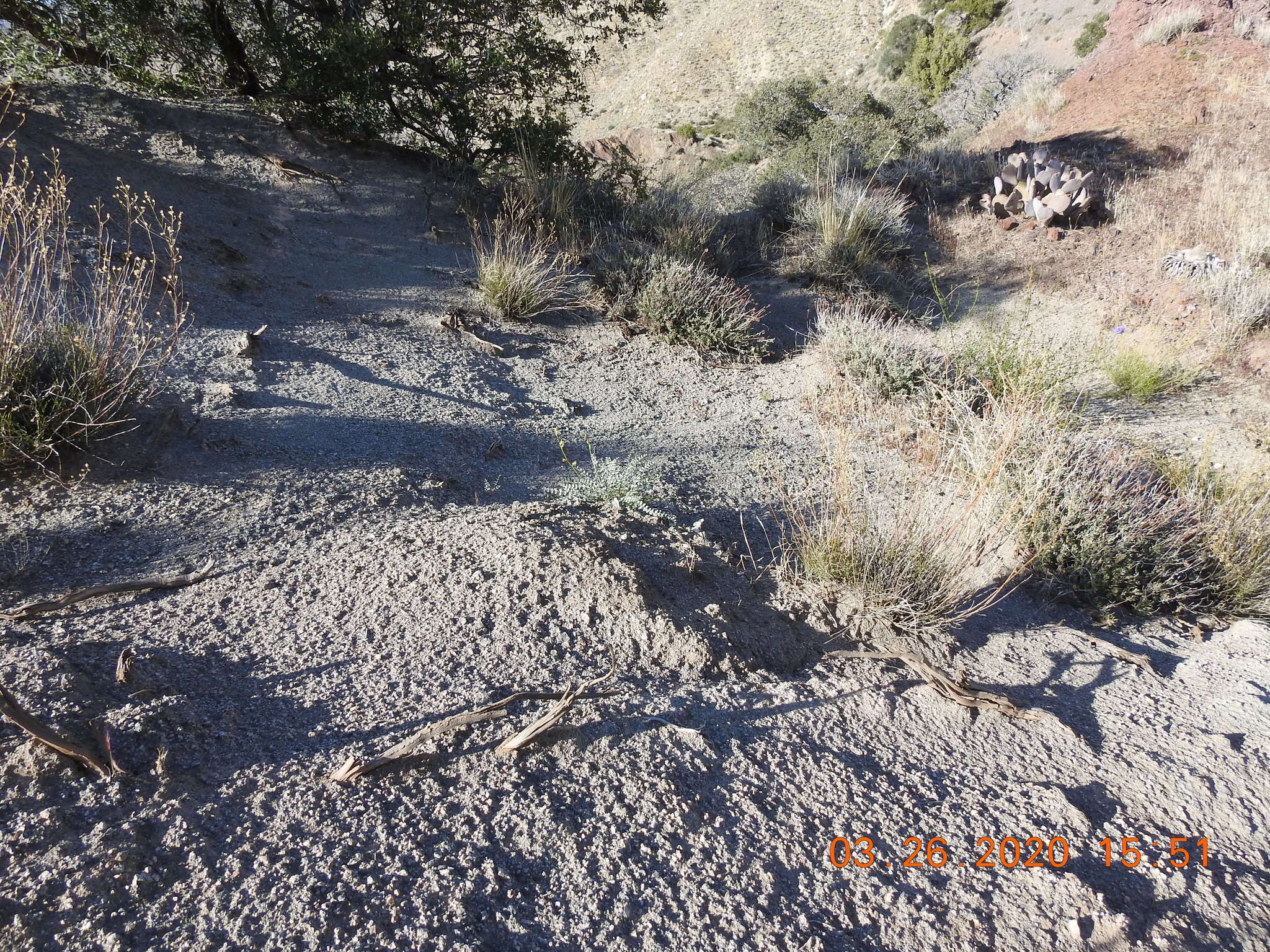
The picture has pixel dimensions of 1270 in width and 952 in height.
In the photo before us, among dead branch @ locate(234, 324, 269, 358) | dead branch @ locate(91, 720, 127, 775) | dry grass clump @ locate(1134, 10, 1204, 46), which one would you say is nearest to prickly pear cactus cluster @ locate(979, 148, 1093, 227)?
dry grass clump @ locate(1134, 10, 1204, 46)

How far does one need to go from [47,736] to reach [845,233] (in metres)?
7.85

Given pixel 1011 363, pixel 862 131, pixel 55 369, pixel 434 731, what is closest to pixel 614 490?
pixel 434 731

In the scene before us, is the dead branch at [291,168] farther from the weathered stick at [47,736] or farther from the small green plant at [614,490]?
the weathered stick at [47,736]

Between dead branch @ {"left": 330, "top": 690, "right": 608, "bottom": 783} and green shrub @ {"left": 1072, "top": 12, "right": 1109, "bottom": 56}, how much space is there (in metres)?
20.5

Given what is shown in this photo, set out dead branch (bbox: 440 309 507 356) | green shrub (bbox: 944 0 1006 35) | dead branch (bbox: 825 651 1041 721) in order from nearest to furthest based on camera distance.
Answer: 1. dead branch (bbox: 825 651 1041 721)
2. dead branch (bbox: 440 309 507 356)
3. green shrub (bbox: 944 0 1006 35)

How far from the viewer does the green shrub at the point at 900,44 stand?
904 inches

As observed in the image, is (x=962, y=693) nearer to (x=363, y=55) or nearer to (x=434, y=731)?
(x=434, y=731)

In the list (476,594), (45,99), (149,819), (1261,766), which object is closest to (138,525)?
(476,594)

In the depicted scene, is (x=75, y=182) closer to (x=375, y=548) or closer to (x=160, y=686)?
(x=375, y=548)

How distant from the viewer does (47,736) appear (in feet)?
4.72

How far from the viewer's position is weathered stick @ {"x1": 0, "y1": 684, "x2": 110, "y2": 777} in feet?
4.70

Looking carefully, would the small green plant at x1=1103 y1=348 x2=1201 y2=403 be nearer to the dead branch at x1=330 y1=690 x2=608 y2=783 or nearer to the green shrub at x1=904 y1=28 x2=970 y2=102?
the dead branch at x1=330 y1=690 x2=608 y2=783

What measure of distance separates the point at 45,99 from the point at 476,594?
7.39m
